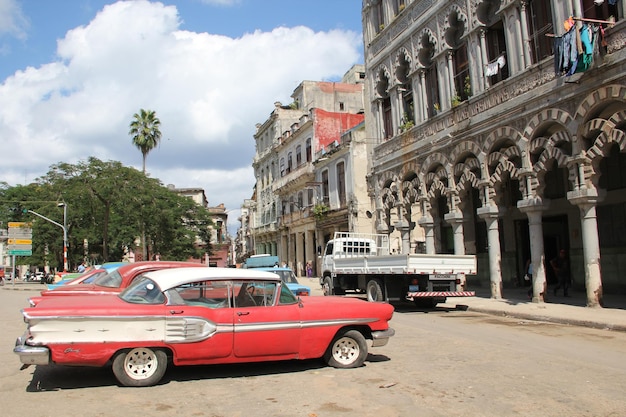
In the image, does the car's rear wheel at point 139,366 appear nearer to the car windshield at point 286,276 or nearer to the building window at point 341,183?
the car windshield at point 286,276

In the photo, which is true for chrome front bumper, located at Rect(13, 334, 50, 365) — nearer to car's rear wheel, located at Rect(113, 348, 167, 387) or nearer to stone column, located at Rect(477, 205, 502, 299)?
car's rear wheel, located at Rect(113, 348, 167, 387)

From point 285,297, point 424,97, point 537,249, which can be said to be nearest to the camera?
point 285,297

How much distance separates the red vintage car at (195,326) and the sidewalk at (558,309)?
752 cm

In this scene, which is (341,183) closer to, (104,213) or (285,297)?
(104,213)

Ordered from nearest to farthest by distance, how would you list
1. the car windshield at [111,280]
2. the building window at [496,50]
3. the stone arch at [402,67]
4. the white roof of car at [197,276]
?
the white roof of car at [197,276], the car windshield at [111,280], the building window at [496,50], the stone arch at [402,67]

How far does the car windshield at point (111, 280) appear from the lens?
35.0 feet

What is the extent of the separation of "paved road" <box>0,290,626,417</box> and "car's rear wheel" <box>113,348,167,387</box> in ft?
0.44

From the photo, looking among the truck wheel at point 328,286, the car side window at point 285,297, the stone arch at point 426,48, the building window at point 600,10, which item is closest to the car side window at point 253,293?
the car side window at point 285,297

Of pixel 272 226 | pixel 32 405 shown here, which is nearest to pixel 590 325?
pixel 32 405

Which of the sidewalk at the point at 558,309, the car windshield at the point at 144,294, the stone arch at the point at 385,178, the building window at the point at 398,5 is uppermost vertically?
the building window at the point at 398,5

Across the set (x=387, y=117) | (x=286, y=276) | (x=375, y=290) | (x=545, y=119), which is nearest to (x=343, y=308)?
(x=286, y=276)

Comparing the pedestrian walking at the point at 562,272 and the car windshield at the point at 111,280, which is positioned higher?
the car windshield at the point at 111,280

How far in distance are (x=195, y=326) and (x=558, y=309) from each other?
12326 millimetres

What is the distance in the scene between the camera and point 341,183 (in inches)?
1538
